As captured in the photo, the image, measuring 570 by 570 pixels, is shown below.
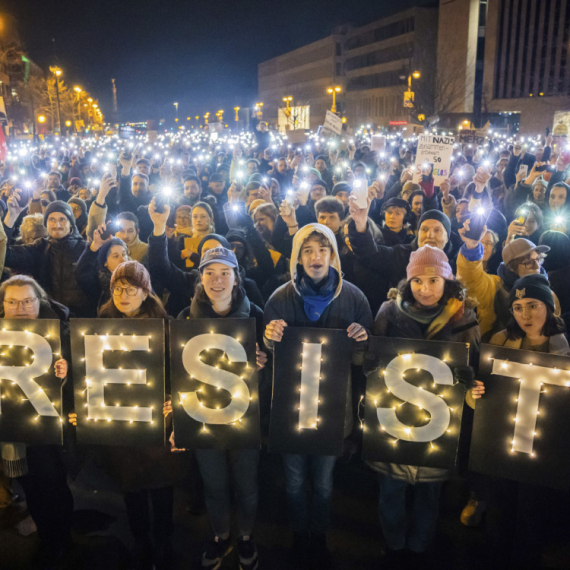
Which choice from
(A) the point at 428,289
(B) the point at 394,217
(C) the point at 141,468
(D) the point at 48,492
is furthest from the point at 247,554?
(B) the point at 394,217

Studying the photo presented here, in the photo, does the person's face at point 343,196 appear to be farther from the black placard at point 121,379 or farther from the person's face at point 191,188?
the black placard at point 121,379

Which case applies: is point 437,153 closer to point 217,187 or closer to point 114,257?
point 217,187

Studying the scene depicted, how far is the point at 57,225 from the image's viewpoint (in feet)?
17.7

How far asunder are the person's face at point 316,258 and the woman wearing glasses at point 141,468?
1018 mm

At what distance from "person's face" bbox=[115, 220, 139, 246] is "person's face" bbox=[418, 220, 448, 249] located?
2.86 m

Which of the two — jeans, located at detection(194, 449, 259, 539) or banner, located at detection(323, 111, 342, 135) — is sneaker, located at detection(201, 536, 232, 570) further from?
banner, located at detection(323, 111, 342, 135)

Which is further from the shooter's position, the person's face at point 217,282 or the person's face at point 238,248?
the person's face at point 238,248

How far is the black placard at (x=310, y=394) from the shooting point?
343 centimetres

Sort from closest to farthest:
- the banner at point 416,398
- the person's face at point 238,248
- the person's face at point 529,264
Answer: the banner at point 416,398, the person's face at point 529,264, the person's face at point 238,248

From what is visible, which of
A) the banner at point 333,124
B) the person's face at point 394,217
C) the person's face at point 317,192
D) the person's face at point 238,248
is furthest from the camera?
the banner at point 333,124

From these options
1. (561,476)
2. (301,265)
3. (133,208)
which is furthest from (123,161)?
(561,476)

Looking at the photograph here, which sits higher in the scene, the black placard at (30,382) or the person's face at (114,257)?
the person's face at (114,257)

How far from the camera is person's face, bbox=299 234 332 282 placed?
3.49m

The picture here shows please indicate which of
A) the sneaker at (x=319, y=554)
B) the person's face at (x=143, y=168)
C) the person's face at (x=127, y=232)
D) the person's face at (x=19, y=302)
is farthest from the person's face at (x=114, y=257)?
the person's face at (x=143, y=168)
